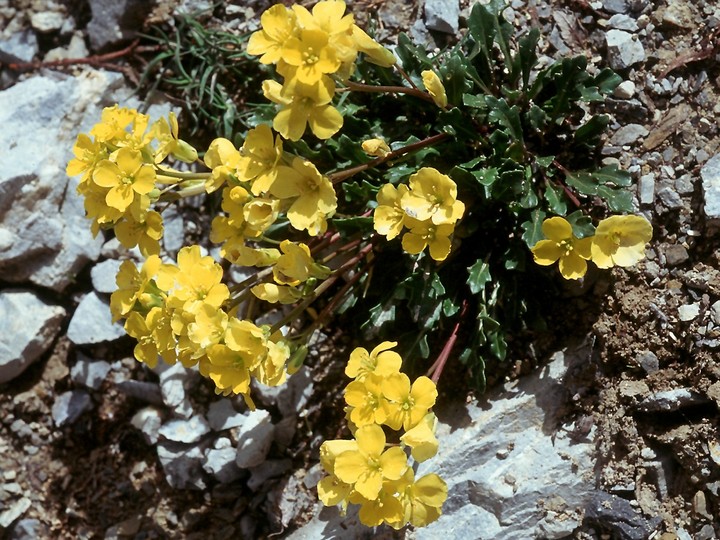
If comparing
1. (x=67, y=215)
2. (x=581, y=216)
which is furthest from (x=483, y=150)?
(x=67, y=215)

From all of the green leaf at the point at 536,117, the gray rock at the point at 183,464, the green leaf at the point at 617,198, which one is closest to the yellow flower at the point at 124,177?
the gray rock at the point at 183,464

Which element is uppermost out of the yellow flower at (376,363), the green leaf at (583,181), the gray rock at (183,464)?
the green leaf at (583,181)

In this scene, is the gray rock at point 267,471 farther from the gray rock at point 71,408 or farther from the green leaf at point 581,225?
the green leaf at point 581,225

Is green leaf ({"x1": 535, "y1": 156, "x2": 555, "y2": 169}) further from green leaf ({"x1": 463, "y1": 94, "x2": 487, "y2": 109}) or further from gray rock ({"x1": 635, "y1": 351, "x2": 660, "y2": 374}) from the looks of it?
gray rock ({"x1": 635, "y1": 351, "x2": 660, "y2": 374})

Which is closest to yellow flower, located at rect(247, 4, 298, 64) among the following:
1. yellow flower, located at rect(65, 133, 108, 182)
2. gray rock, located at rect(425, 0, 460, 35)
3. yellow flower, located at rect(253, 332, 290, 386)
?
yellow flower, located at rect(65, 133, 108, 182)

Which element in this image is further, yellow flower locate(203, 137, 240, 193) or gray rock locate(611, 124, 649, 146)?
gray rock locate(611, 124, 649, 146)

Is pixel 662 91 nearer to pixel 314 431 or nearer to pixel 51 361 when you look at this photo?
pixel 314 431

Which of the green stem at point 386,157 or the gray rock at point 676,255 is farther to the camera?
the gray rock at point 676,255
